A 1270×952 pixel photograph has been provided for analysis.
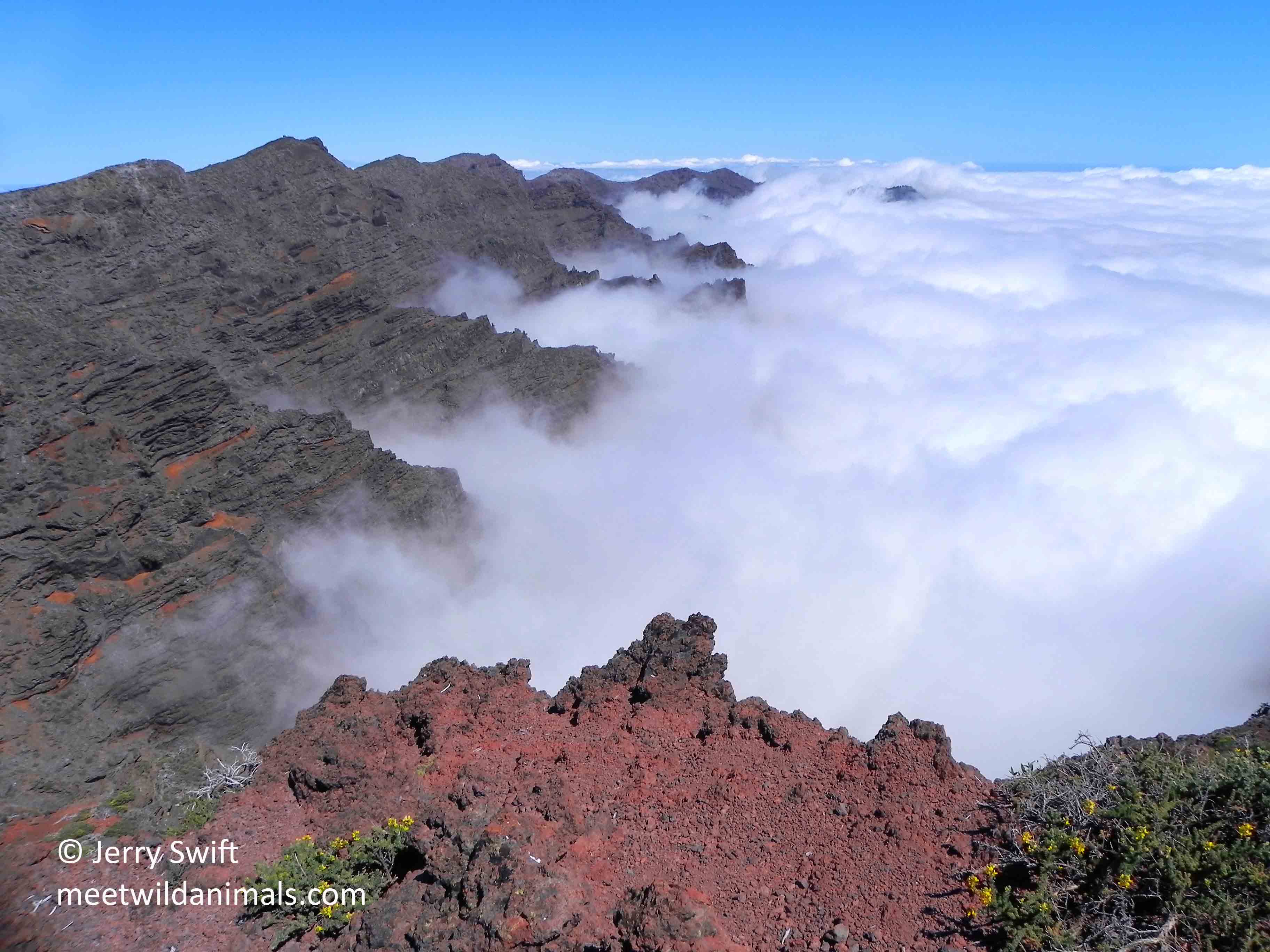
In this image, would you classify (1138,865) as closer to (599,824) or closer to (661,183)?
(599,824)

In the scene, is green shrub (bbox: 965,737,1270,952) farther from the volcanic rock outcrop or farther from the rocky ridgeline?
the volcanic rock outcrop

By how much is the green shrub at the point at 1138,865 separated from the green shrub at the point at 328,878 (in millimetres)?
4104

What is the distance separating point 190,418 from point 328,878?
1624cm

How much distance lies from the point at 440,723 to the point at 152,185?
29.1 m

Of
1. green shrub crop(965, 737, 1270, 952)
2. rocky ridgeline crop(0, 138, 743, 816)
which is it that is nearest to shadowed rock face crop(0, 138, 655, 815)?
rocky ridgeline crop(0, 138, 743, 816)

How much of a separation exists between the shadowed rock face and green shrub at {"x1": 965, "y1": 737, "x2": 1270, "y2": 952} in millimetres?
9110

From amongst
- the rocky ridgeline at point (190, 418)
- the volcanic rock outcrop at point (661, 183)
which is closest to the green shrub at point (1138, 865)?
the rocky ridgeline at point (190, 418)

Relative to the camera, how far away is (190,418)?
19.1 m

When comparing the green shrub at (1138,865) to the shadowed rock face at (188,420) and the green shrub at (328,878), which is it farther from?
A: the shadowed rock face at (188,420)

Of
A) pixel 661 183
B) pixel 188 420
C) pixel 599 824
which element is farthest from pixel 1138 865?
pixel 661 183

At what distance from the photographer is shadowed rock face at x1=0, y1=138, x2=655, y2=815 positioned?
13.7m

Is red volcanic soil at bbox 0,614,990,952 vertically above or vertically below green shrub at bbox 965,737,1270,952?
below

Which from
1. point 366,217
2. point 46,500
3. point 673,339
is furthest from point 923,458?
point 46,500

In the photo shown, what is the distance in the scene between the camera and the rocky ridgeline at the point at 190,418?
13.7 meters
